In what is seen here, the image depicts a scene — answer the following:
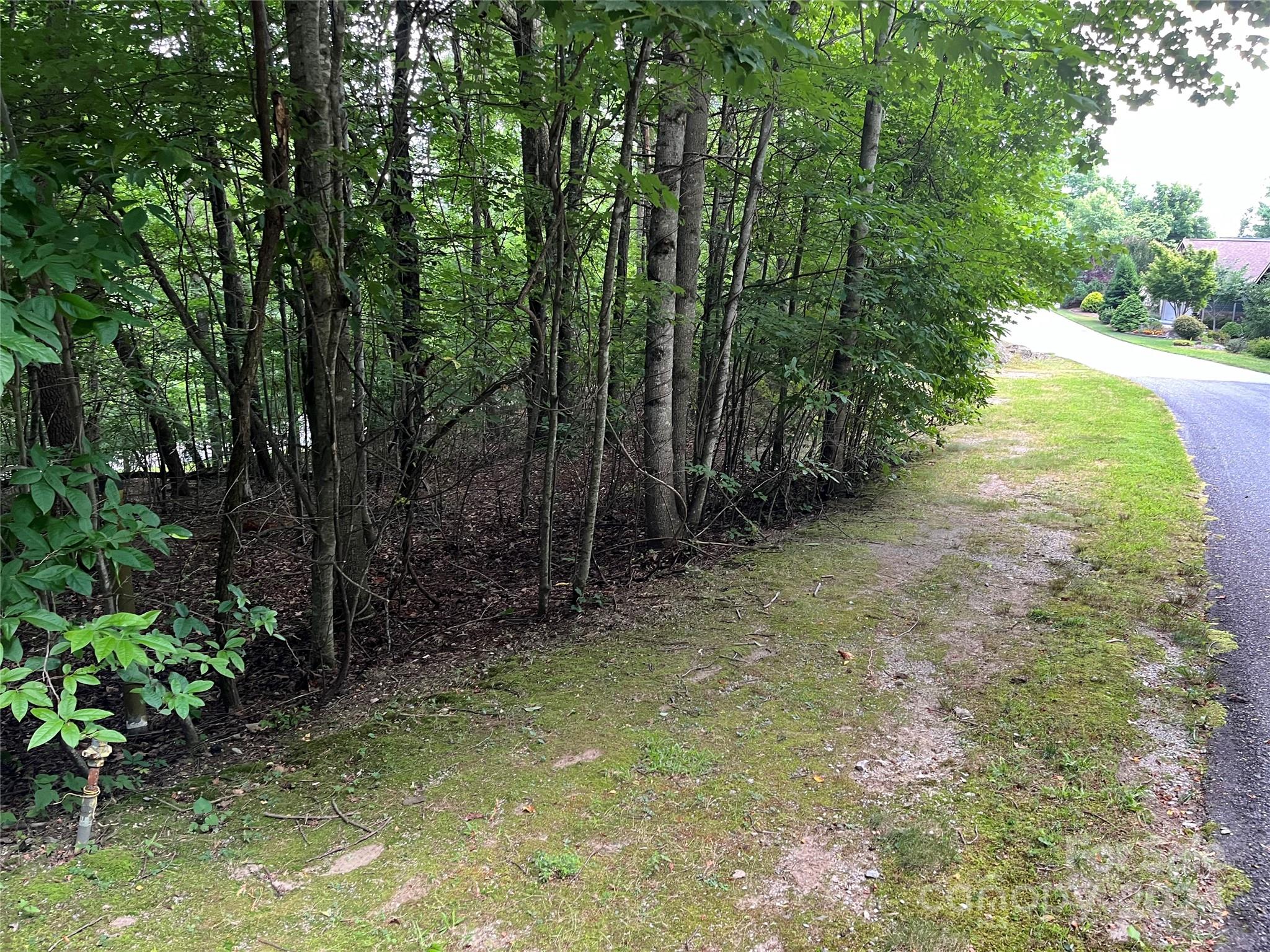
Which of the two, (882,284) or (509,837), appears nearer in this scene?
(509,837)

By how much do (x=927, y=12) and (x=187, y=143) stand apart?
3.31 m

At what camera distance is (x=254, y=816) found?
2.61 meters

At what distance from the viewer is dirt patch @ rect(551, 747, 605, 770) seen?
295cm

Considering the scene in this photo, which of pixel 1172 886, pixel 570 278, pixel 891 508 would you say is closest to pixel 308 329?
pixel 570 278

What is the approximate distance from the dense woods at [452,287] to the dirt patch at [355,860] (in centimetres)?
75

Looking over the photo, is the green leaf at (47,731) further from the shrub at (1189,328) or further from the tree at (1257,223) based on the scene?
the tree at (1257,223)

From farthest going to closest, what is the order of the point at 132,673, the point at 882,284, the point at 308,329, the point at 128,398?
the point at 882,284 → the point at 128,398 → the point at 308,329 → the point at 132,673

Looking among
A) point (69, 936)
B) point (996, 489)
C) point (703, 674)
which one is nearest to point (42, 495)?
point (69, 936)

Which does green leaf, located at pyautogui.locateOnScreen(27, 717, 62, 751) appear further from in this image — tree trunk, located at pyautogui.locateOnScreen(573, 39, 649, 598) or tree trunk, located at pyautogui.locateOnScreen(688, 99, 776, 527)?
tree trunk, located at pyautogui.locateOnScreen(688, 99, 776, 527)

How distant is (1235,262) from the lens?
110ft

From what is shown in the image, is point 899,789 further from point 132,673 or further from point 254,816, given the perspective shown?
point 132,673

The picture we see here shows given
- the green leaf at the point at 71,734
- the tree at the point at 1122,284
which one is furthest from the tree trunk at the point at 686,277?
the tree at the point at 1122,284

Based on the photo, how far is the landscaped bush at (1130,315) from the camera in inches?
1201

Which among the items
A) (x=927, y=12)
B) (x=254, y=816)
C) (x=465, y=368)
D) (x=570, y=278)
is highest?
(x=927, y=12)
